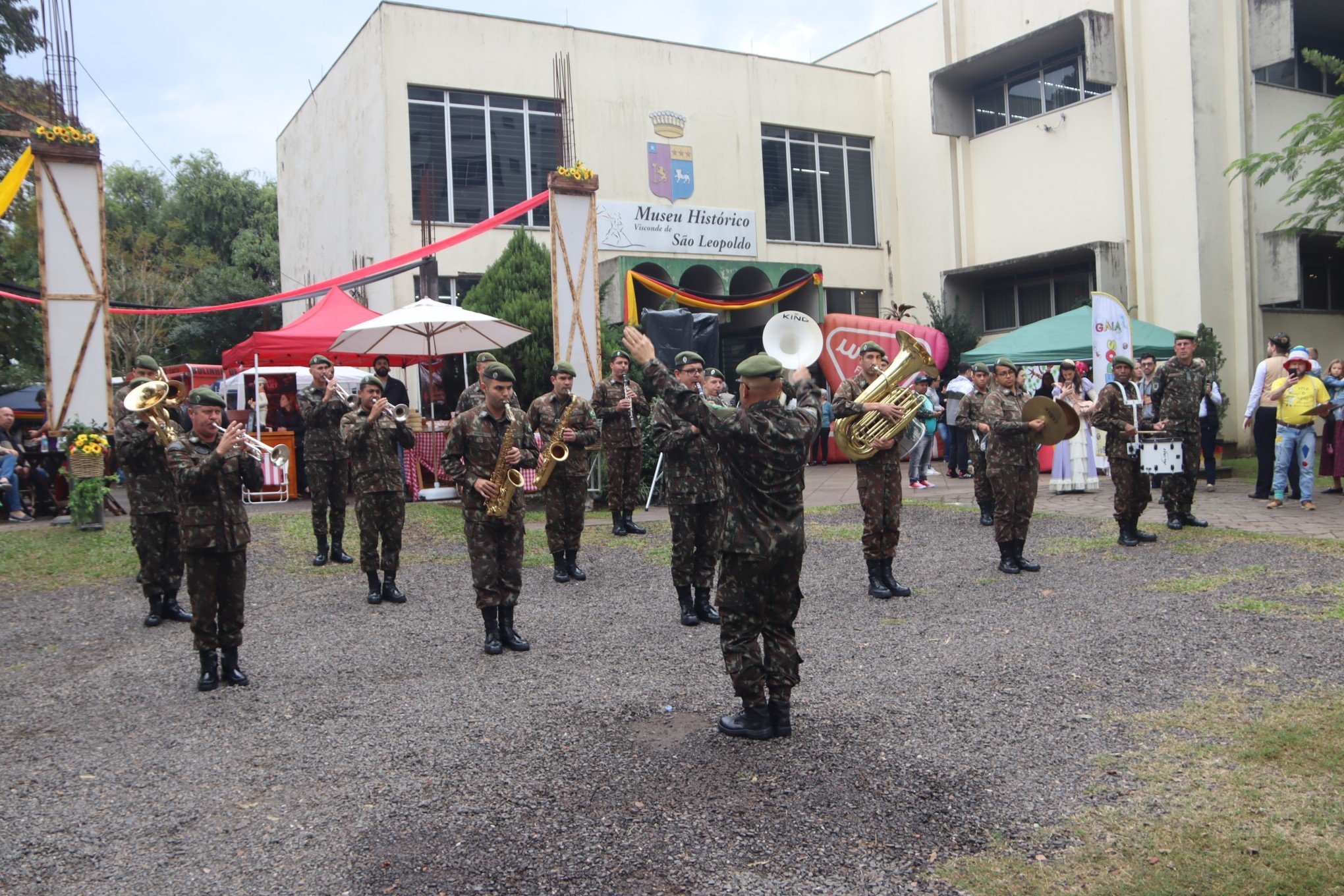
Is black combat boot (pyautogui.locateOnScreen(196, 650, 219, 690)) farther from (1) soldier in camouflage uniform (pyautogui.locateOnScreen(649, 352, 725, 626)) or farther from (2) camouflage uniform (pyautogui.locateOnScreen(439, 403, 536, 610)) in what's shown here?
(1) soldier in camouflage uniform (pyautogui.locateOnScreen(649, 352, 725, 626))

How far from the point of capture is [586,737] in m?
4.83

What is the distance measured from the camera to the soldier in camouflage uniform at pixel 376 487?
8281 millimetres

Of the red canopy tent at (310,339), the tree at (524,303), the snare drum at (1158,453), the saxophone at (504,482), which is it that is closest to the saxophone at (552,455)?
the saxophone at (504,482)

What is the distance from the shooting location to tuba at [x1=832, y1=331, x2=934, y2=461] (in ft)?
24.4

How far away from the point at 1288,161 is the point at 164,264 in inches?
1200

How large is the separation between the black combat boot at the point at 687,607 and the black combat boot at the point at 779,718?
2.45 m

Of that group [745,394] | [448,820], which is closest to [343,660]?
[448,820]

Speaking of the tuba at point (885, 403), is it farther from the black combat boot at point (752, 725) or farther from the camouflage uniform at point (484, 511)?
the black combat boot at point (752, 725)

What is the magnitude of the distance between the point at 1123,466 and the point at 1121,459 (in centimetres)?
7

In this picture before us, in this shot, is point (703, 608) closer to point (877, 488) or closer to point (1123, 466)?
point (877, 488)

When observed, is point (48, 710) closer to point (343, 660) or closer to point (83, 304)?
→ point (343, 660)

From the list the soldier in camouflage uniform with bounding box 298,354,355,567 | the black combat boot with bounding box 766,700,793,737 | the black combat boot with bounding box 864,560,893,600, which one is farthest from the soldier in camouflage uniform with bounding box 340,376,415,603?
the black combat boot with bounding box 766,700,793,737

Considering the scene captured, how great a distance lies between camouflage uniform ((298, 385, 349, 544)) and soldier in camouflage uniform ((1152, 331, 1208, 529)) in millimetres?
8272

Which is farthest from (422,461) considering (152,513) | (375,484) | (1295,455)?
(1295,455)
